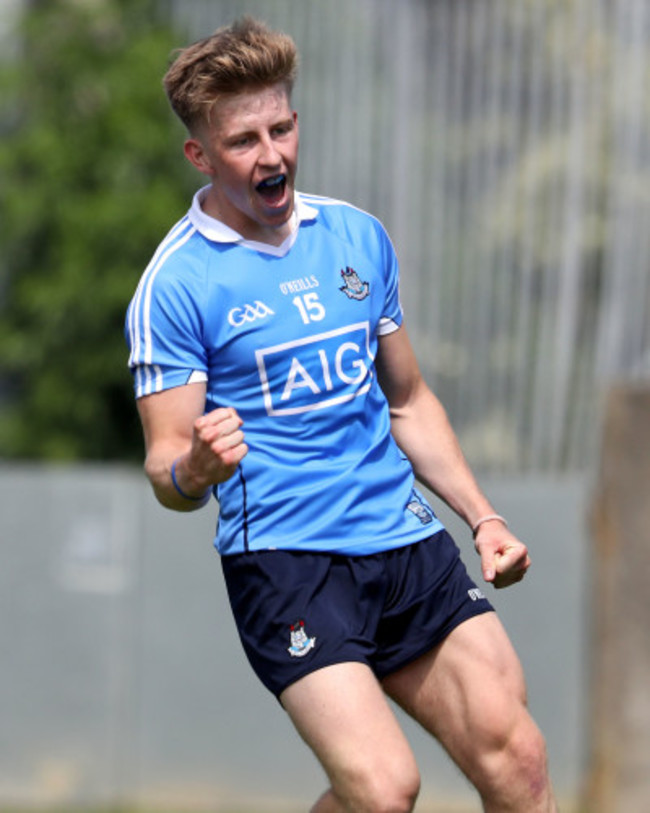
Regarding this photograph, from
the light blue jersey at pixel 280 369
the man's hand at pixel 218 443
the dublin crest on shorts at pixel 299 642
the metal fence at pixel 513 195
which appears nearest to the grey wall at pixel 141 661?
the metal fence at pixel 513 195

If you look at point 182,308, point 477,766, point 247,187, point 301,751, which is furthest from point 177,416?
point 301,751

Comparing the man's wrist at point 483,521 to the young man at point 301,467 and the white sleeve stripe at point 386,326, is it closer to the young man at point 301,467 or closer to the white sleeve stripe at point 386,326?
the young man at point 301,467

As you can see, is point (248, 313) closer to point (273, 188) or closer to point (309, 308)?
point (309, 308)

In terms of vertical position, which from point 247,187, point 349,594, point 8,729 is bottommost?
point 8,729

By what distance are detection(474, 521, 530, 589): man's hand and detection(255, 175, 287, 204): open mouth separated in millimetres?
1015

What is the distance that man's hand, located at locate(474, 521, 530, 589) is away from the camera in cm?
417

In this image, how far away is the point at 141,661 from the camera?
10.1 metres

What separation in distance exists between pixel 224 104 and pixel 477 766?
1.78 m

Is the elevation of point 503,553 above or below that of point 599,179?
above

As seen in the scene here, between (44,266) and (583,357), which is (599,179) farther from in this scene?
(44,266)

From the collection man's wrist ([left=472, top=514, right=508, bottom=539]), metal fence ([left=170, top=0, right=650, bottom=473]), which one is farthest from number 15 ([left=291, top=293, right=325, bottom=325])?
metal fence ([left=170, top=0, right=650, bottom=473])

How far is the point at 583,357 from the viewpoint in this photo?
9.67m

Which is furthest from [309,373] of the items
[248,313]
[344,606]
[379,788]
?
[379,788]

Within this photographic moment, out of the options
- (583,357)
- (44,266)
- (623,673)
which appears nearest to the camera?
(623,673)
